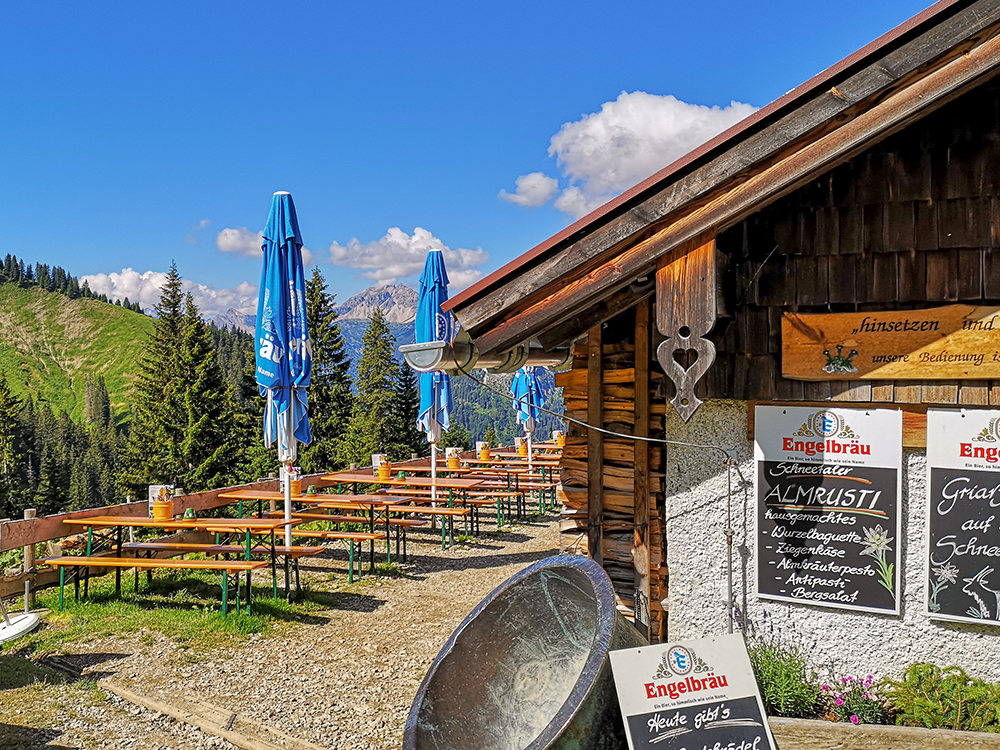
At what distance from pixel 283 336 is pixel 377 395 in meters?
37.7

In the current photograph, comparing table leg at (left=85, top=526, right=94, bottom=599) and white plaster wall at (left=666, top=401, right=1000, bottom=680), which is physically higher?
white plaster wall at (left=666, top=401, right=1000, bottom=680)

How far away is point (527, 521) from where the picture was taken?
14641 mm

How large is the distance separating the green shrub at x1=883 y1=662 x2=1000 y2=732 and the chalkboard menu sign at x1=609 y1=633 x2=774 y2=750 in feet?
5.41

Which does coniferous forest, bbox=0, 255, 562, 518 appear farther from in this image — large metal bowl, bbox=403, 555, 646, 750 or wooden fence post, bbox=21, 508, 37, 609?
large metal bowl, bbox=403, 555, 646, 750

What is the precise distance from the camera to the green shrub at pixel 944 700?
4.23 m

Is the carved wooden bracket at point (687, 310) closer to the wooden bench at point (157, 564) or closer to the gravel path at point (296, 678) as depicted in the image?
the gravel path at point (296, 678)

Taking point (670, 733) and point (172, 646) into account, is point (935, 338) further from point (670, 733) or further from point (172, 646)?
point (172, 646)

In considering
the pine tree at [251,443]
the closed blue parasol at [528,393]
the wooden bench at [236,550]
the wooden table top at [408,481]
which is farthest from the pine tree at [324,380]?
the wooden bench at [236,550]

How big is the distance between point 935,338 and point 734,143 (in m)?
1.63

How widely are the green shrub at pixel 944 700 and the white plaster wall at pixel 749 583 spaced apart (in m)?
0.09

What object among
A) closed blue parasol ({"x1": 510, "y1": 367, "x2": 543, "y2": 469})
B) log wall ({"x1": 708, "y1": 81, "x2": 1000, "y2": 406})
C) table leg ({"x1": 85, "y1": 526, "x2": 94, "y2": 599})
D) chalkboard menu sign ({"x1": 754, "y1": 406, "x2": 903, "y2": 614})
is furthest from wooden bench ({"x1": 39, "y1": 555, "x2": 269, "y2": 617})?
closed blue parasol ({"x1": 510, "y1": 367, "x2": 543, "y2": 469})

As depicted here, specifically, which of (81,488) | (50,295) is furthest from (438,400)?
(50,295)

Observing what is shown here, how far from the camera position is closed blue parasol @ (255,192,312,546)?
369 inches

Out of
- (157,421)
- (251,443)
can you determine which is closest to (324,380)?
(251,443)
